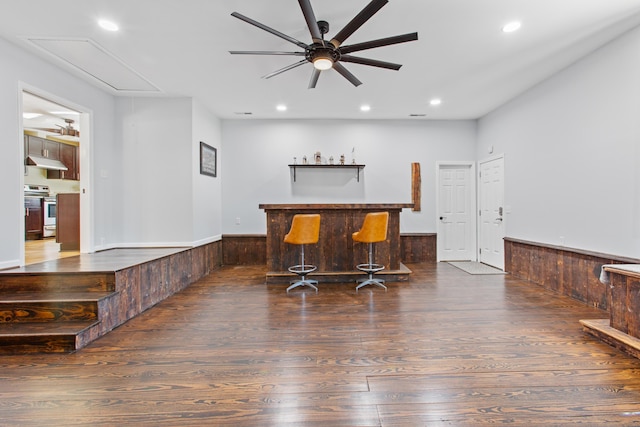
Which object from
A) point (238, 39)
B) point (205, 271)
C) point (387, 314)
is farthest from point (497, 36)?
point (205, 271)

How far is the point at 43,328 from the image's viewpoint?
2467 millimetres

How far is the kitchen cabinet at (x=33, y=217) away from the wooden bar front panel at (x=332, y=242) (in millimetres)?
5743

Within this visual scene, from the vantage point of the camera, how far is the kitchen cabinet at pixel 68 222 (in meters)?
4.50

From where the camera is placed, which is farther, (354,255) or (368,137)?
(368,137)

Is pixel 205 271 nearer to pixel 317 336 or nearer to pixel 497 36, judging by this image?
pixel 317 336

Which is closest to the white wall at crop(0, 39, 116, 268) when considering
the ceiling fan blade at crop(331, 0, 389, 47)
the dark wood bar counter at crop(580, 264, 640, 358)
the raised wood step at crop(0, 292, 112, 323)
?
the raised wood step at crop(0, 292, 112, 323)

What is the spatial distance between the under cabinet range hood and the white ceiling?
3.64 metres

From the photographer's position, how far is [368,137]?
19.6 ft

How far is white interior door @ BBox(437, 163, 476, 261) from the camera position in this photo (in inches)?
235

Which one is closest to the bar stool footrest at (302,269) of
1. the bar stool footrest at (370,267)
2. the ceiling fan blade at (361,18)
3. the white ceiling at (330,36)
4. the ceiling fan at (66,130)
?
the bar stool footrest at (370,267)

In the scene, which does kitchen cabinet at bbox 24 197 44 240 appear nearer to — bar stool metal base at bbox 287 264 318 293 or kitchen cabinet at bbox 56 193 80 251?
kitchen cabinet at bbox 56 193 80 251

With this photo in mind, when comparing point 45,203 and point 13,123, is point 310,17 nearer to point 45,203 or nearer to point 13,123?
point 13,123

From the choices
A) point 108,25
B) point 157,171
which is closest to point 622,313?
point 108,25

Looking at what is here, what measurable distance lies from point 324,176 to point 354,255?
6.70ft
